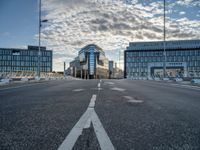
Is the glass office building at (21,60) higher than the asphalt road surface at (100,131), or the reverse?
the glass office building at (21,60)

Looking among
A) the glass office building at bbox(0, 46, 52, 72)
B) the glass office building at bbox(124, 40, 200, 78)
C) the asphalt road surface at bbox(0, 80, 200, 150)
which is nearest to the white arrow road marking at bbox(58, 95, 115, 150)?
the asphalt road surface at bbox(0, 80, 200, 150)

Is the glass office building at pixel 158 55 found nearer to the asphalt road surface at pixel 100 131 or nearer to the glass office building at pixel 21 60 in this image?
the glass office building at pixel 21 60

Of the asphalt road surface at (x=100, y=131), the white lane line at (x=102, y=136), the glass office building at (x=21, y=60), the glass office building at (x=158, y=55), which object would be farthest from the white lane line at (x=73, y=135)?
the glass office building at (x=21, y=60)

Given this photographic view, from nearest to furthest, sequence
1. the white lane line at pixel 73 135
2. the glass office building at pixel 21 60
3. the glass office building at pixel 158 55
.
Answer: the white lane line at pixel 73 135
the glass office building at pixel 158 55
the glass office building at pixel 21 60

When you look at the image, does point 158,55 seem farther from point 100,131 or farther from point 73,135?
point 73,135

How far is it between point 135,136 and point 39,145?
1291 mm

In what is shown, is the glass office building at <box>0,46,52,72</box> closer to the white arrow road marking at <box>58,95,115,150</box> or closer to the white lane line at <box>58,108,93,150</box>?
the white arrow road marking at <box>58,95,115,150</box>

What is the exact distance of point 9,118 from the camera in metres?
3.71

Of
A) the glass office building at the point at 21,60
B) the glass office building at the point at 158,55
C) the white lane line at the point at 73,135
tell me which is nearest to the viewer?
the white lane line at the point at 73,135

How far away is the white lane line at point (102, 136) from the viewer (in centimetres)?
231

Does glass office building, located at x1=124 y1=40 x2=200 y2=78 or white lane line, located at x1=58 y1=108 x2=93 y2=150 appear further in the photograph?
glass office building, located at x1=124 y1=40 x2=200 y2=78

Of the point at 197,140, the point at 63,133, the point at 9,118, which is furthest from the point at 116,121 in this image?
the point at 9,118

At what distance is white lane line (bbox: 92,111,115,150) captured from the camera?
7.59 feet

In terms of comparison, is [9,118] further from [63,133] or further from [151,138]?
[151,138]
